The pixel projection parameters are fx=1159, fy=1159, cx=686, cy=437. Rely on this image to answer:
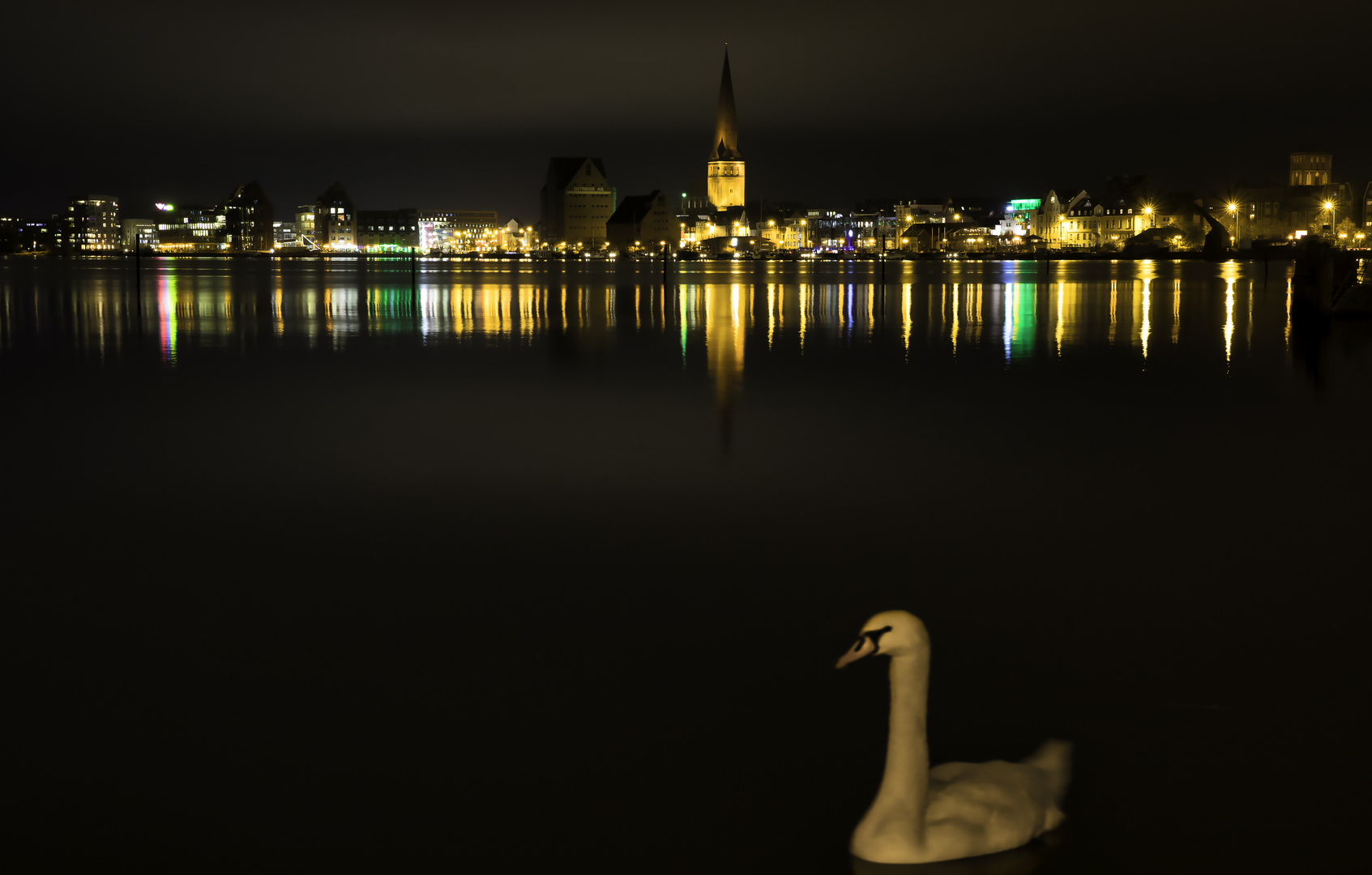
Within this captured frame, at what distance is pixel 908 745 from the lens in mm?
3852

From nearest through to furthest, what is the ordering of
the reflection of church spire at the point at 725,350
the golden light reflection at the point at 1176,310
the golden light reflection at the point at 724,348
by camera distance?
the reflection of church spire at the point at 725,350 < the golden light reflection at the point at 724,348 < the golden light reflection at the point at 1176,310

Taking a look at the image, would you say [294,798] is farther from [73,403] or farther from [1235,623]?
[73,403]

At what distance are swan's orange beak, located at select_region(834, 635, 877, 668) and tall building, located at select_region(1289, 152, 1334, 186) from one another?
207 metres

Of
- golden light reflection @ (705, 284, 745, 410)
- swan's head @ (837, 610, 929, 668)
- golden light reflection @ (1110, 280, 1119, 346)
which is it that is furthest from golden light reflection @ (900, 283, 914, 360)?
swan's head @ (837, 610, 929, 668)

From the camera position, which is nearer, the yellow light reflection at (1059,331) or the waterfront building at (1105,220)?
the yellow light reflection at (1059,331)

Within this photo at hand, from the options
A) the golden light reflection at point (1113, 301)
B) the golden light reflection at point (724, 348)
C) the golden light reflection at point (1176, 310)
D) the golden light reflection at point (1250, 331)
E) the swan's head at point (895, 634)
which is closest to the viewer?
the swan's head at point (895, 634)

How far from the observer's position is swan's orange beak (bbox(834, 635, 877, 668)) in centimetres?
343

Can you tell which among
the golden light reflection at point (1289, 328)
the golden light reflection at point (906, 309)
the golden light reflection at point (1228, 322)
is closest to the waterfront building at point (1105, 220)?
the golden light reflection at point (906, 309)

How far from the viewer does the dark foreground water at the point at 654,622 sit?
450cm

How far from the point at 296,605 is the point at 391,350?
1824cm

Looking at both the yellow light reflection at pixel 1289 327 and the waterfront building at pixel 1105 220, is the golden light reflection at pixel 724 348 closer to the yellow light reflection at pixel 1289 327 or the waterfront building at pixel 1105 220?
the yellow light reflection at pixel 1289 327

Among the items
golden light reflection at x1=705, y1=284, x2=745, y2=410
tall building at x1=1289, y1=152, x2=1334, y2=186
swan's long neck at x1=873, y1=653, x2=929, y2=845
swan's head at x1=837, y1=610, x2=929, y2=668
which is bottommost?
swan's long neck at x1=873, y1=653, x2=929, y2=845

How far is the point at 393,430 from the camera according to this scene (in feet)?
44.4

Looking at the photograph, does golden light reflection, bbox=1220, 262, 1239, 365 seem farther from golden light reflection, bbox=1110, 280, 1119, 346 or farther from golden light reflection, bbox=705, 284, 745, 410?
golden light reflection, bbox=705, 284, 745, 410
